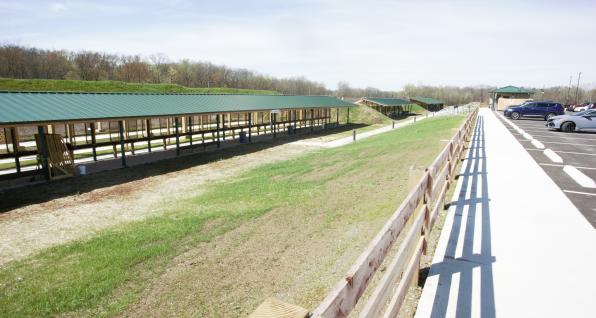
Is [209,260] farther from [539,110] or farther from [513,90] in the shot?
[513,90]

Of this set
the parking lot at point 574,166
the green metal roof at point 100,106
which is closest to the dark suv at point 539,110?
the parking lot at point 574,166

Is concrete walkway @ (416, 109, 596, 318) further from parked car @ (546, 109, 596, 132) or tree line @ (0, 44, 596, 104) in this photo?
tree line @ (0, 44, 596, 104)

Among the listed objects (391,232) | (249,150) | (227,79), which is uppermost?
(227,79)

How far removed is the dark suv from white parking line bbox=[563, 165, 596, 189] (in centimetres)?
2604

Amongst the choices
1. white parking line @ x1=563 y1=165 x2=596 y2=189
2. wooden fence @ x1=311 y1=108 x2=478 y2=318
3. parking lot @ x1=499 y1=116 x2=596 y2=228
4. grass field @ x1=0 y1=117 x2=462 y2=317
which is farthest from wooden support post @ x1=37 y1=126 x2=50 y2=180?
white parking line @ x1=563 y1=165 x2=596 y2=189

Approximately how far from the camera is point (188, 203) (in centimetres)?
1089

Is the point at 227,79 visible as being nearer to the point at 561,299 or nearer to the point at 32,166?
the point at 32,166

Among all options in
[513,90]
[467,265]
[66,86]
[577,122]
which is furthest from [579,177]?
[513,90]

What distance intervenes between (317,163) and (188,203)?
7494 millimetres

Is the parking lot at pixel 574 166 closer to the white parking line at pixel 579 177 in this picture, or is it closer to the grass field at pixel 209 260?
the white parking line at pixel 579 177

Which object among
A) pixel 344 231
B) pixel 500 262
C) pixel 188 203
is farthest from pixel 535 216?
pixel 188 203

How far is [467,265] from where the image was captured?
177 inches

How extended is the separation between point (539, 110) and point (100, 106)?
3548 centimetres

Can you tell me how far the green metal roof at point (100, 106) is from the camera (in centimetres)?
1297
